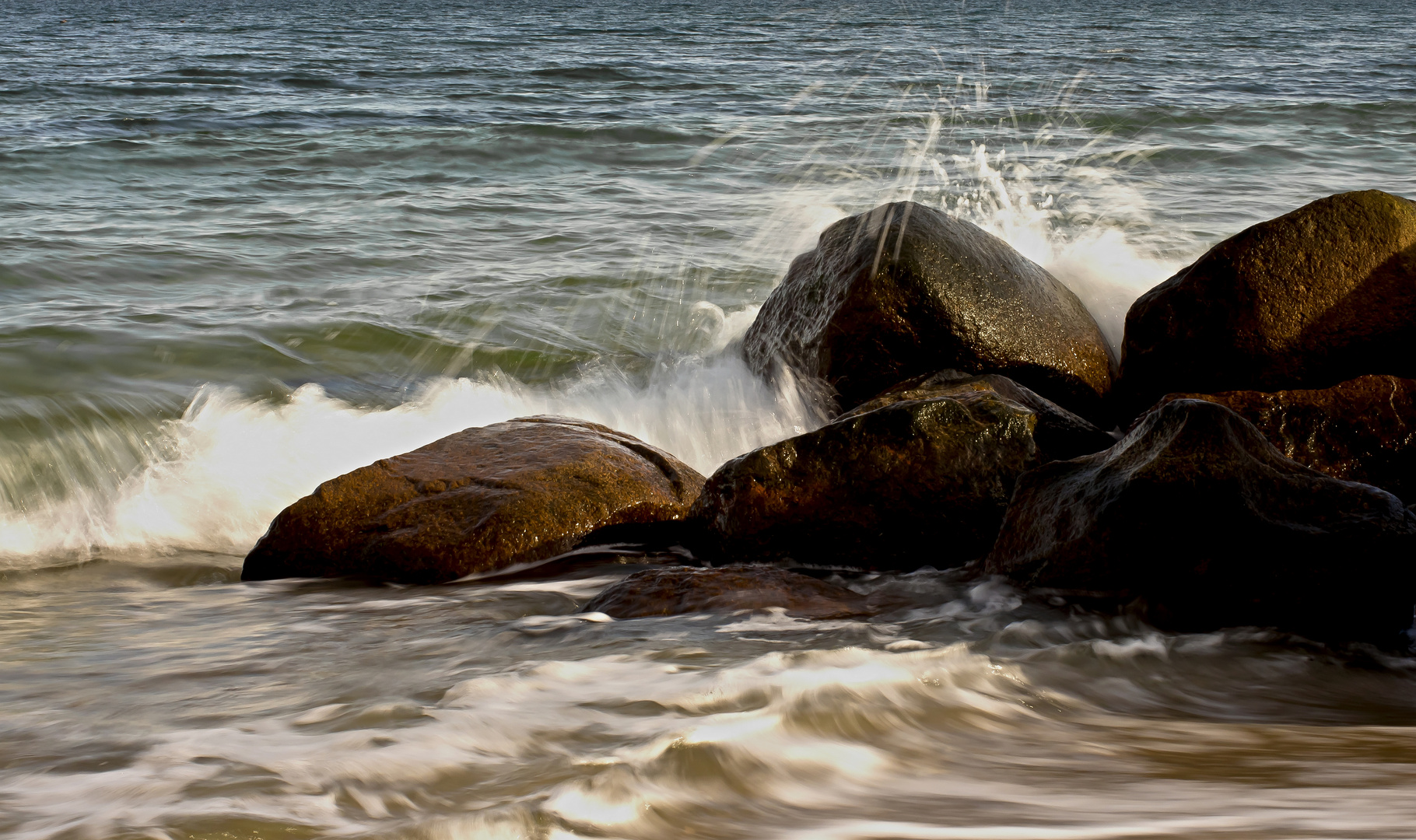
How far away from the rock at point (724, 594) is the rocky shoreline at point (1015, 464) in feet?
0.03

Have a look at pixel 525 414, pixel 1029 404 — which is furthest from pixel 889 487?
pixel 525 414

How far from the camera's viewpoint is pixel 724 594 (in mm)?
3482

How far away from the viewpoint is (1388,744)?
8.57 feet

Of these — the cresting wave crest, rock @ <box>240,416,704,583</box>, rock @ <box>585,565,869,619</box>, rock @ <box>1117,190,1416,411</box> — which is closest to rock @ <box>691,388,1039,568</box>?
rock @ <box>585,565,869,619</box>

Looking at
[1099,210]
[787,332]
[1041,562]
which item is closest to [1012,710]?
[1041,562]

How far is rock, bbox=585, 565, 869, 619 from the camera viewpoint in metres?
3.44

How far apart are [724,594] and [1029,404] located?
1.52 meters

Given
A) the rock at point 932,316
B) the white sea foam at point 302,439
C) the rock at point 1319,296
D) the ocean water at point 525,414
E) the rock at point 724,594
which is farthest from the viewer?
the white sea foam at point 302,439

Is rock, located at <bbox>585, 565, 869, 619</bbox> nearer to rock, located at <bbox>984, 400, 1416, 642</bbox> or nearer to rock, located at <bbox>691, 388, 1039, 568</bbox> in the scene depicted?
rock, located at <bbox>691, 388, 1039, 568</bbox>

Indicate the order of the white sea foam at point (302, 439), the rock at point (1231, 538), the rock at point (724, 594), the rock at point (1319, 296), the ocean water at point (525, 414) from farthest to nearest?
the white sea foam at point (302, 439) → the rock at point (1319, 296) → the rock at point (724, 594) → the rock at point (1231, 538) → the ocean water at point (525, 414)

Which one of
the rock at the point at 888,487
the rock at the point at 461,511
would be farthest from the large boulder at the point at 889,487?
the rock at the point at 461,511

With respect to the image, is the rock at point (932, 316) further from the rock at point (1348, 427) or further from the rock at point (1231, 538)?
the rock at point (1231, 538)

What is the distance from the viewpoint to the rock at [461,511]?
410 cm

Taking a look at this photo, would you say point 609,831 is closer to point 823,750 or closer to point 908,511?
point 823,750
